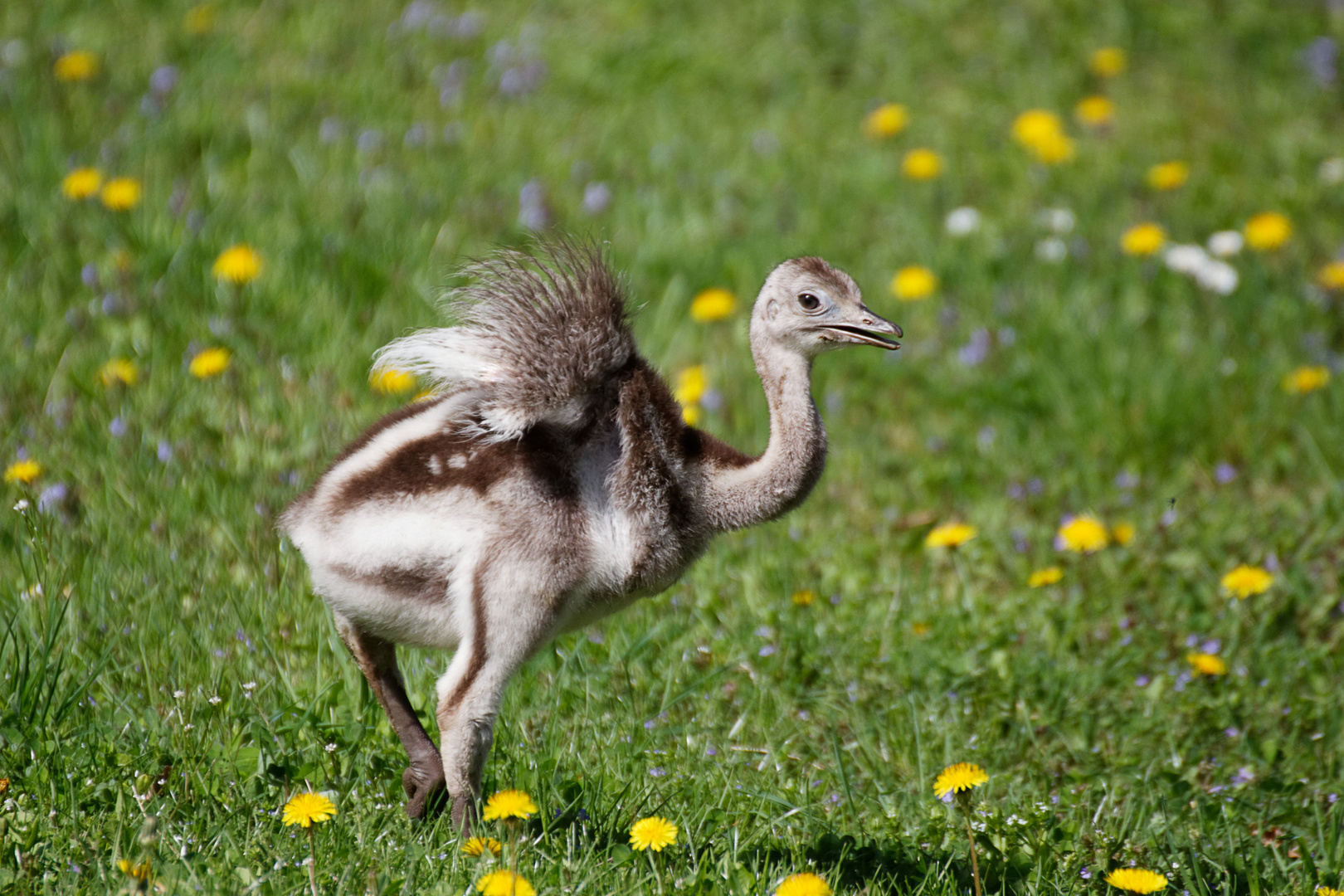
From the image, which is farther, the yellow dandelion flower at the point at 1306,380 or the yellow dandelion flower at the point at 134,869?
the yellow dandelion flower at the point at 1306,380

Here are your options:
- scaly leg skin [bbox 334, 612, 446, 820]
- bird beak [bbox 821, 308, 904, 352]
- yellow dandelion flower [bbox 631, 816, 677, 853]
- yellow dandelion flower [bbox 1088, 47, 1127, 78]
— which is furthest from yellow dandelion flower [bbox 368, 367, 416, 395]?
yellow dandelion flower [bbox 1088, 47, 1127, 78]

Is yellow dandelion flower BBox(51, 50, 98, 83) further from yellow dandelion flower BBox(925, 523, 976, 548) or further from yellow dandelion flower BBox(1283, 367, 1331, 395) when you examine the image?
yellow dandelion flower BBox(1283, 367, 1331, 395)

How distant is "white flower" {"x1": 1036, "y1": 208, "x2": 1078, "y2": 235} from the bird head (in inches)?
145

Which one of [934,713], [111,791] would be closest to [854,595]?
[934,713]

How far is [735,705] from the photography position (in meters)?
4.51

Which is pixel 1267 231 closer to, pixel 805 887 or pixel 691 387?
pixel 691 387

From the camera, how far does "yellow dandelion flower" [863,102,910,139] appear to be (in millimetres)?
7750

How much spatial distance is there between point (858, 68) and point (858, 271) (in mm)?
2163

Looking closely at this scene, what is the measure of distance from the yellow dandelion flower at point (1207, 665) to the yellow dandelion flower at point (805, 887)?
1.95m

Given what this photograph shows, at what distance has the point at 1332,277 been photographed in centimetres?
664

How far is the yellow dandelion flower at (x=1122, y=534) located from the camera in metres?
5.33

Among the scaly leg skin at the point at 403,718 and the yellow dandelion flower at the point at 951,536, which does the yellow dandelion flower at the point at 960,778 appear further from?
the yellow dandelion flower at the point at 951,536

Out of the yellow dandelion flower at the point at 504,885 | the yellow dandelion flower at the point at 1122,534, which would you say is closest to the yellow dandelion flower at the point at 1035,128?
the yellow dandelion flower at the point at 1122,534

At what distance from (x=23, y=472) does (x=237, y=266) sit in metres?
1.58
